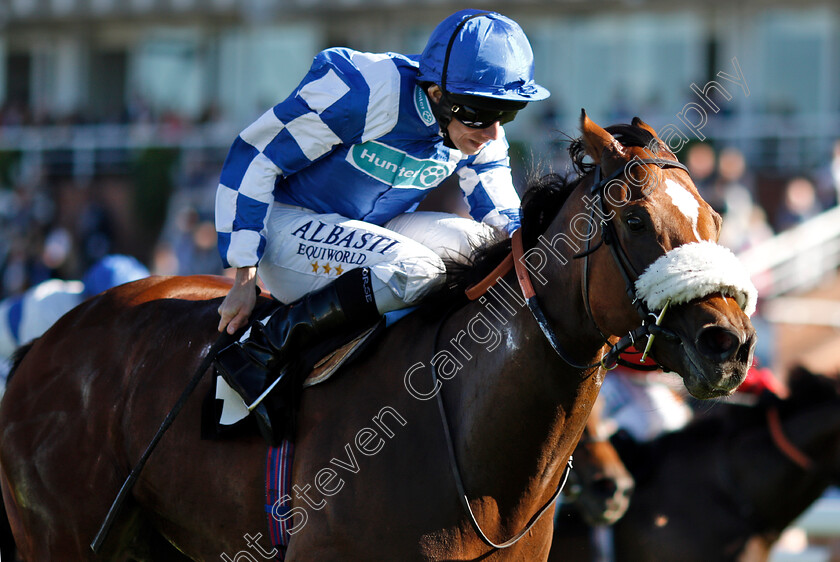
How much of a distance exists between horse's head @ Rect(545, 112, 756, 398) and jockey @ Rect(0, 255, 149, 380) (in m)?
3.49

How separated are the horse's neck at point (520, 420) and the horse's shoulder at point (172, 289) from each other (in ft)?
4.23

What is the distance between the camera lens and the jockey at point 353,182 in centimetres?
297

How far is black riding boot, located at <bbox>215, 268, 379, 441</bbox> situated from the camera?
9.85ft

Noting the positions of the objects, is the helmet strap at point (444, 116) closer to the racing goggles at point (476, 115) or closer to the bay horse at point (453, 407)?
the racing goggles at point (476, 115)

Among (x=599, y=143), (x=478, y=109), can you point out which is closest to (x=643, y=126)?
(x=599, y=143)

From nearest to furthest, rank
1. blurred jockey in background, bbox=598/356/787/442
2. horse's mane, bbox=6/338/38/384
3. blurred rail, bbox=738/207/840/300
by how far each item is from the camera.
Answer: horse's mane, bbox=6/338/38/384 → blurred jockey in background, bbox=598/356/787/442 → blurred rail, bbox=738/207/840/300

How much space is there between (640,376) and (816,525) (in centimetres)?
135

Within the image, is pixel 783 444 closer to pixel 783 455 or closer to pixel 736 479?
pixel 783 455

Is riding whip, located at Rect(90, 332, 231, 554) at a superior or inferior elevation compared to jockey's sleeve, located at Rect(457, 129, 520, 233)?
inferior

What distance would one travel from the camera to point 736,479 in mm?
4832

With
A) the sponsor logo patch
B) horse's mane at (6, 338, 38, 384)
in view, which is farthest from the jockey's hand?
horse's mane at (6, 338, 38, 384)

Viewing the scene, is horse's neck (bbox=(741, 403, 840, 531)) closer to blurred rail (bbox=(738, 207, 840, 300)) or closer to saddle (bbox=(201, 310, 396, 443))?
saddle (bbox=(201, 310, 396, 443))

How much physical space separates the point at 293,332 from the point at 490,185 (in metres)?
0.96

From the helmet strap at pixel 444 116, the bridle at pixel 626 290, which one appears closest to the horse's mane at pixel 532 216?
the bridle at pixel 626 290
